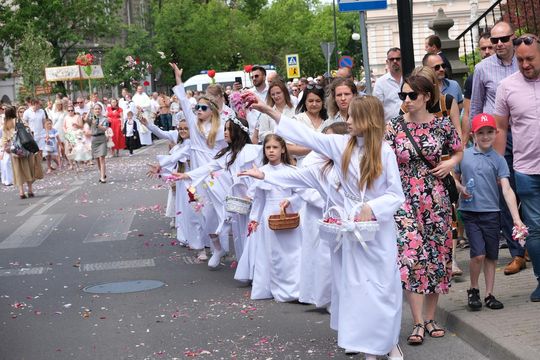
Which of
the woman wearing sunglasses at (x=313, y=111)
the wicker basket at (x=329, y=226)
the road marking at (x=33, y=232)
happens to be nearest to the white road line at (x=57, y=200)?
the road marking at (x=33, y=232)

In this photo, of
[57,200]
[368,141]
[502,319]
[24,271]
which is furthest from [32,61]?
[368,141]

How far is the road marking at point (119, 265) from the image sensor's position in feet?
41.4

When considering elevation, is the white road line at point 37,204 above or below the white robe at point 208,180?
below

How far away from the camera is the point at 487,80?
32.7 ft

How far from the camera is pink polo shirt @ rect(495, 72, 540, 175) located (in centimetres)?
829

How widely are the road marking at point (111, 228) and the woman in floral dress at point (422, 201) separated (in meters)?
8.02

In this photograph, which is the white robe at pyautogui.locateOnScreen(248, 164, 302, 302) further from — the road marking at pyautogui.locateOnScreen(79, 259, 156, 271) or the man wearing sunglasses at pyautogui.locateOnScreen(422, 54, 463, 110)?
the road marking at pyautogui.locateOnScreen(79, 259, 156, 271)

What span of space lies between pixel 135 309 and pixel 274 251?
1.35m

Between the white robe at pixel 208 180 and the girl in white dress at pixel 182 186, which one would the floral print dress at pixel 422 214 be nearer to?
the white robe at pixel 208 180

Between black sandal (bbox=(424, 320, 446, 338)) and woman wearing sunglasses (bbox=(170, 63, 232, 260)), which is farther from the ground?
woman wearing sunglasses (bbox=(170, 63, 232, 260))

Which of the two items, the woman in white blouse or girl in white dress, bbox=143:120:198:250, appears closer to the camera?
the woman in white blouse

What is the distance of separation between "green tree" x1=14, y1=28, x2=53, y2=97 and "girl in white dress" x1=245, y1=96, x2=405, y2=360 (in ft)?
154

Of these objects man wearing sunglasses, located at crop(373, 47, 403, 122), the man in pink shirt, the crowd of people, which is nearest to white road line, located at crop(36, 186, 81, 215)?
the crowd of people

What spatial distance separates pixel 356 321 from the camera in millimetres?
6988
